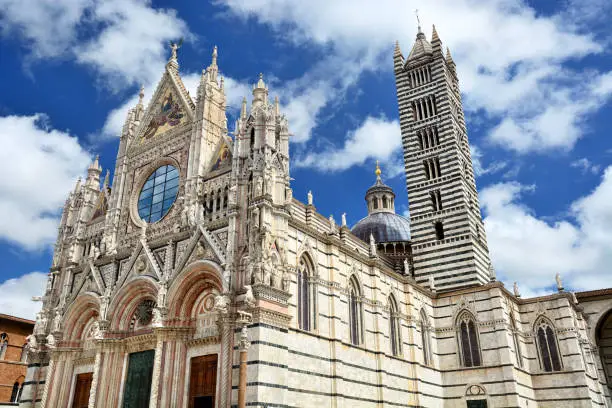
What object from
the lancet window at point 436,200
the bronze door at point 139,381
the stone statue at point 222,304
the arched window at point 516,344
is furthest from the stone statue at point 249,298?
the lancet window at point 436,200

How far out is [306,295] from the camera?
2003 centimetres

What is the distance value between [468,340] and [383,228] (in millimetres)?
14064

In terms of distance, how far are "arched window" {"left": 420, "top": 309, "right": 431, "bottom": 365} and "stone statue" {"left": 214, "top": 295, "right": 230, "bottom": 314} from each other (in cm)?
1276

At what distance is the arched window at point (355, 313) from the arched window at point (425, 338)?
5676 millimetres

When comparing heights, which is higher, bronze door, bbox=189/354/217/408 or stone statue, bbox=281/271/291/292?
stone statue, bbox=281/271/291/292

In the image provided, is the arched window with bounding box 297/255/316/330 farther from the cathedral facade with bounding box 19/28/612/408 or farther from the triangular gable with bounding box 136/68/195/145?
the triangular gable with bounding box 136/68/195/145

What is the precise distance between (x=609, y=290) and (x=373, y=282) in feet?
56.6

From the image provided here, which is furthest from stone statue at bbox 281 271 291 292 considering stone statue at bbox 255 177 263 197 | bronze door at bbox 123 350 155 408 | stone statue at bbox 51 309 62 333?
stone statue at bbox 51 309 62 333

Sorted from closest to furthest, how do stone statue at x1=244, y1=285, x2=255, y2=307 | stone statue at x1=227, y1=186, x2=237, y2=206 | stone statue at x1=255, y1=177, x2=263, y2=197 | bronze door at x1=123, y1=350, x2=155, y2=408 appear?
stone statue at x1=244, y1=285, x2=255, y2=307 < stone statue at x1=255, y1=177, x2=263, y2=197 < stone statue at x1=227, y1=186, x2=237, y2=206 < bronze door at x1=123, y1=350, x2=155, y2=408

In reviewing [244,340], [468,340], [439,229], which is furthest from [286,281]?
[439,229]

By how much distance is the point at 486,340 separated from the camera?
26047mm

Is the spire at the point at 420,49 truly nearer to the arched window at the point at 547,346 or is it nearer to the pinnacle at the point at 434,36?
the pinnacle at the point at 434,36

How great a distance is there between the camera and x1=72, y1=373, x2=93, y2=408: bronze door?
2223cm

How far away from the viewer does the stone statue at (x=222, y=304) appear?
17.3 m
